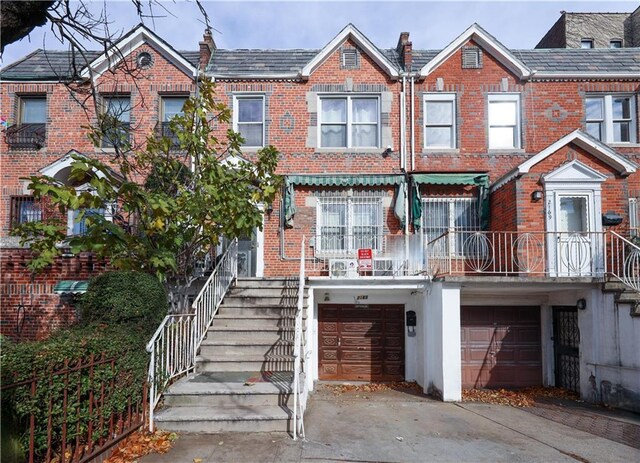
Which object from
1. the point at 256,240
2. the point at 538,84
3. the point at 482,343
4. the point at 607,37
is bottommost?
the point at 482,343

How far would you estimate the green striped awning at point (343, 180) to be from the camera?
38.4 feet

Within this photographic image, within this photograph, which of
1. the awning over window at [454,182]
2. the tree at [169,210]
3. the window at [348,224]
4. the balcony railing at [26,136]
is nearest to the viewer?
the tree at [169,210]

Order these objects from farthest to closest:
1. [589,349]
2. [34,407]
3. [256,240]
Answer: [256,240], [589,349], [34,407]

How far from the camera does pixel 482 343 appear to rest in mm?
10812

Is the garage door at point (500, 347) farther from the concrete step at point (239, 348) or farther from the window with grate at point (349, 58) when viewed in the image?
the window with grate at point (349, 58)

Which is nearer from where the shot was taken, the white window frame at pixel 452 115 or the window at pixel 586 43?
the white window frame at pixel 452 115

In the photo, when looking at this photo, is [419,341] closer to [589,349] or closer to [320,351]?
[320,351]

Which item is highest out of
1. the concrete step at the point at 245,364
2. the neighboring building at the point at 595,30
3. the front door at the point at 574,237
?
the neighboring building at the point at 595,30

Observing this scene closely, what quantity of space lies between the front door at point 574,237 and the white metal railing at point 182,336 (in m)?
6.94

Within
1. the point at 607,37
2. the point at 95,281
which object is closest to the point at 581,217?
the point at 95,281

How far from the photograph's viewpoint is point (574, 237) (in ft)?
32.2

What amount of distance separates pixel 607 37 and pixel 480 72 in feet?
54.3

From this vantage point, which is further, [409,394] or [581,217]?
[581,217]

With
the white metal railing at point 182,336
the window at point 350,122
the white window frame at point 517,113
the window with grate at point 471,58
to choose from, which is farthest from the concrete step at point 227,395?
the window with grate at point 471,58
